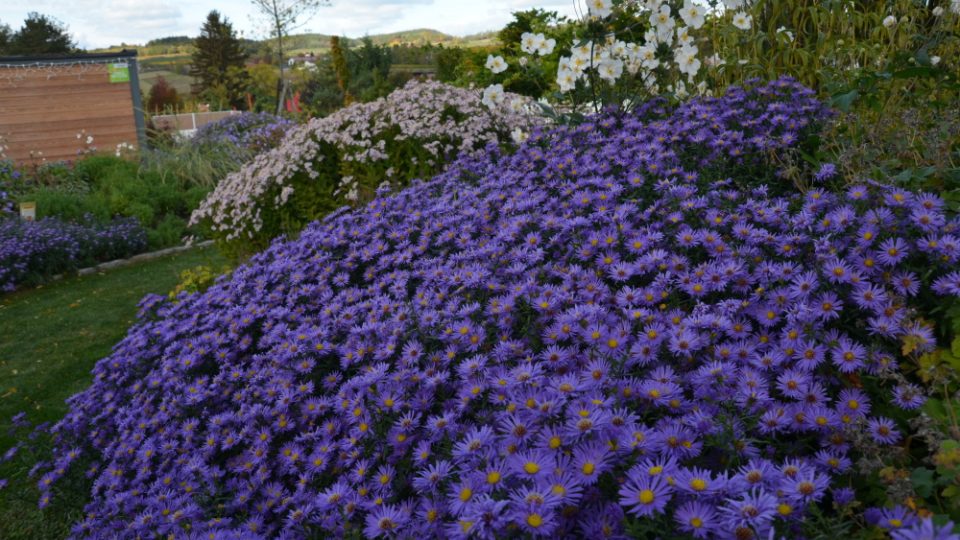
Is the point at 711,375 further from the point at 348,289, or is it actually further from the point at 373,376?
the point at 348,289

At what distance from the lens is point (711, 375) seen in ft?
4.70

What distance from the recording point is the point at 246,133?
12438 millimetres

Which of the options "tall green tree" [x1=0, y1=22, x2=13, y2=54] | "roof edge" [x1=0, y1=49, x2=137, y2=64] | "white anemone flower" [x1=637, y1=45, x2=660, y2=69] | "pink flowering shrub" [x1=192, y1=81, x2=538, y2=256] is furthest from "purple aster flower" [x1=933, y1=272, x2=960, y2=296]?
"tall green tree" [x1=0, y1=22, x2=13, y2=54]

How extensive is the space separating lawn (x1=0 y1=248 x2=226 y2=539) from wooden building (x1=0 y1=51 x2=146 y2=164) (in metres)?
8.78

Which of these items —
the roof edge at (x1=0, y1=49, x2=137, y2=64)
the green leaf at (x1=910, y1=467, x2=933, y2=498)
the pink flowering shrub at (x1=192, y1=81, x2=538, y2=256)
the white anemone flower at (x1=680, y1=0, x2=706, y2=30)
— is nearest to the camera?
the green leaf at (x1=910, y1=467, x2=933, y2=498)

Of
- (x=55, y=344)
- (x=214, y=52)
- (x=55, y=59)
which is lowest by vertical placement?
(x=55, y=344)

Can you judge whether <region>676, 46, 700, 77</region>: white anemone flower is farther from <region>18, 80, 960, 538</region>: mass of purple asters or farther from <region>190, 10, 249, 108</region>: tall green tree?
<region>190, 10, 249, 108</region>: tall green tree

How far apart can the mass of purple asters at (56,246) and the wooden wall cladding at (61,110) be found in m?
7.47

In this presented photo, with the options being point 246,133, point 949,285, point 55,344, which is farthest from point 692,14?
point 246,133

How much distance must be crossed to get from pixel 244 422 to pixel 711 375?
1427 mm

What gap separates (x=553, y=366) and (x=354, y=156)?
4.04 metres

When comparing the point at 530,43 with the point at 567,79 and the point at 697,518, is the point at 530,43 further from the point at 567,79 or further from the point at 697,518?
the point at 697,518

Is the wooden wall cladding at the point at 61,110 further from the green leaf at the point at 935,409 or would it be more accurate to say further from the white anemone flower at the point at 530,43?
the green leaf at the point at 935,409

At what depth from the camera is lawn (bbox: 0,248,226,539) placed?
2.76m
